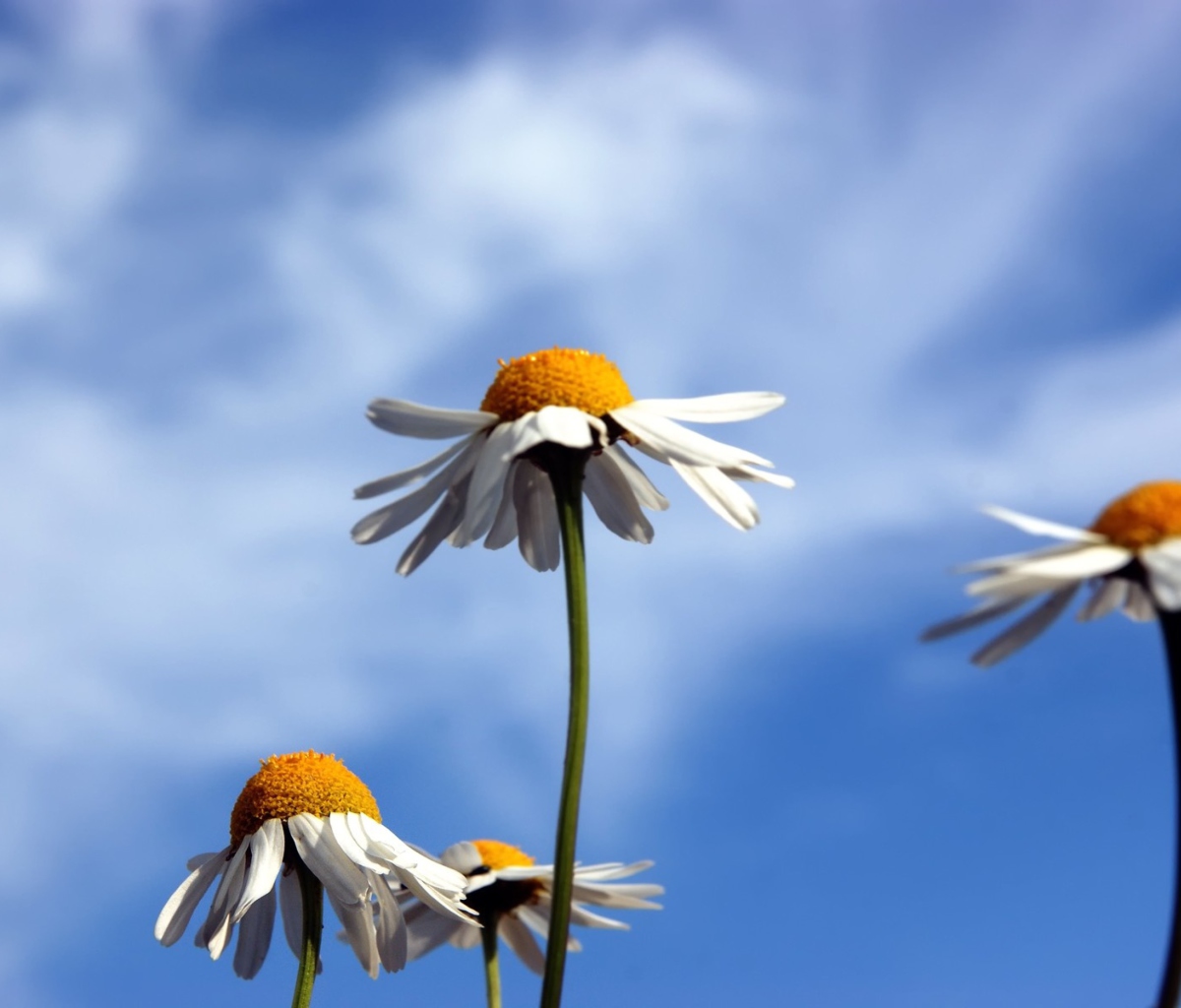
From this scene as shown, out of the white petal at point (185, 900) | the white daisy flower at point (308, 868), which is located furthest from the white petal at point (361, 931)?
the white petal at point (185, 900)

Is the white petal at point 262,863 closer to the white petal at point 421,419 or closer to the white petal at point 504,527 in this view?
the white petal at point 504,527

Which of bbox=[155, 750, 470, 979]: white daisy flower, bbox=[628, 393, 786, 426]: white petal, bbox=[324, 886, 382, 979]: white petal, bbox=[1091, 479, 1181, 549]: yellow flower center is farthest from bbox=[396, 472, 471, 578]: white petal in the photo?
bbox=[1091, 479, 1181, 549]: yellow flower center

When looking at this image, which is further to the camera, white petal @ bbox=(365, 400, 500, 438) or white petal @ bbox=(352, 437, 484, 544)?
white petal @ bbox=(352, 437, 484, 544)

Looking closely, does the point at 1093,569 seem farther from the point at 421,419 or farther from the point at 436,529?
the point at 436,529

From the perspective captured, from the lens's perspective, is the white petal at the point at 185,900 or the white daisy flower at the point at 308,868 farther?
the white petal at the point at 185,900

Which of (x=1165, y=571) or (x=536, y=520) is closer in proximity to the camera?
(x=1165, y=571)

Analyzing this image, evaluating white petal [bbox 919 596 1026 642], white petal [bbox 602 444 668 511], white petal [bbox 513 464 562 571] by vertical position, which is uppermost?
white petal [bbox 602 444 668 511]

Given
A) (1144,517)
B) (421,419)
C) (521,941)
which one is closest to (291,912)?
(521,941)

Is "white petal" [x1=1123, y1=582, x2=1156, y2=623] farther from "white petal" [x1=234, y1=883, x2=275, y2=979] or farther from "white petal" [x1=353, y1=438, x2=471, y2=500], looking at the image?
"white petal" [x1=234, y1=883, x2=275, y2=979]
